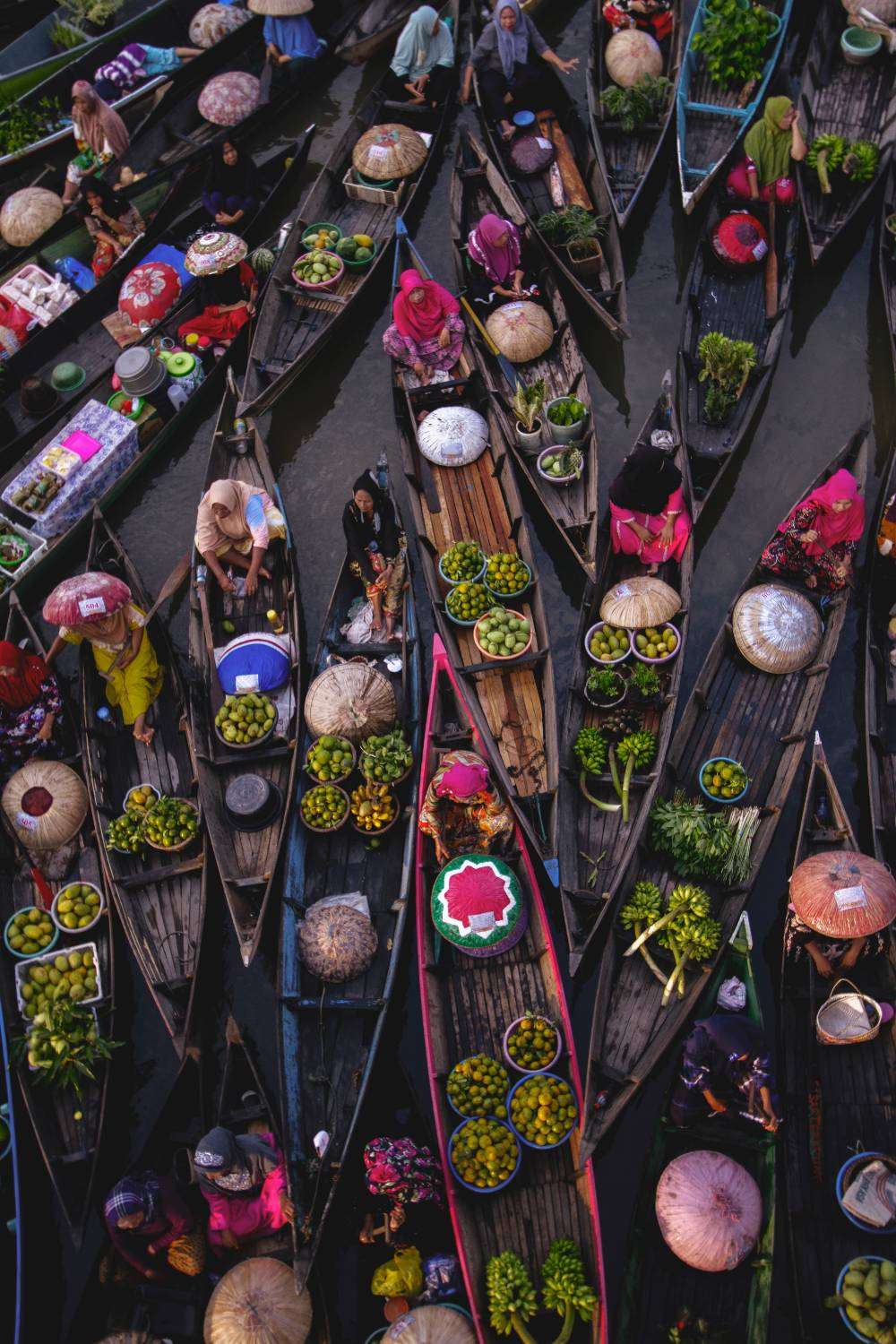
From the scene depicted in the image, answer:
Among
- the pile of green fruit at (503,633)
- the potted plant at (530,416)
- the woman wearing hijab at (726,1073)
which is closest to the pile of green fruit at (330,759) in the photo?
the pile of green fruit at (503,633)

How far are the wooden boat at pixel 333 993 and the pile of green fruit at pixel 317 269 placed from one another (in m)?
5.43

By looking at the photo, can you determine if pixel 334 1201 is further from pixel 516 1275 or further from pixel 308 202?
pixel 308 202

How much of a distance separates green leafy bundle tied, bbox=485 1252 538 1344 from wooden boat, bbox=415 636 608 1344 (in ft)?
0.42

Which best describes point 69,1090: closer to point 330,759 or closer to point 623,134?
point 330,759

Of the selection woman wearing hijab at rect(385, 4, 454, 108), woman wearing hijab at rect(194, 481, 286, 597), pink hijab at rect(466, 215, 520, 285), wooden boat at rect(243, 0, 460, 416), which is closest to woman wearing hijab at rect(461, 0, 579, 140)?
woman wearing hijab at rect(385, 4, 454, 108)

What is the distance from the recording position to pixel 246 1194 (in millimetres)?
7902

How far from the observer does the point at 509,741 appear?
9656 mm

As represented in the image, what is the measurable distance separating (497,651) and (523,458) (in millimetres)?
2634

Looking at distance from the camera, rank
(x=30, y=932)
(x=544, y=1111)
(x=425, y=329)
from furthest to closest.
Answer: (x=425, y=329) → (x=30, y=932) → (x=544, y=1111)

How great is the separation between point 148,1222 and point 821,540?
8.45 meters

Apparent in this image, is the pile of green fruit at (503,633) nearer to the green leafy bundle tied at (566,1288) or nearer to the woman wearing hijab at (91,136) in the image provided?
the green leafy bundle tied at (566,1288)

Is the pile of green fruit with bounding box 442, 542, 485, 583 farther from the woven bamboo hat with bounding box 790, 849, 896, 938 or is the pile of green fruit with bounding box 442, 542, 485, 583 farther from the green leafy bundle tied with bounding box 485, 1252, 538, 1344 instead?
the green leafy bundle tied with bounding box 485, 1252, 538, 1344

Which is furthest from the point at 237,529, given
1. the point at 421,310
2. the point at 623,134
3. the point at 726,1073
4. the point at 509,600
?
the point at 623,134

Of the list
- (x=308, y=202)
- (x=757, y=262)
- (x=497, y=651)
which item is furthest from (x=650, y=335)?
(x=497, y=651)
